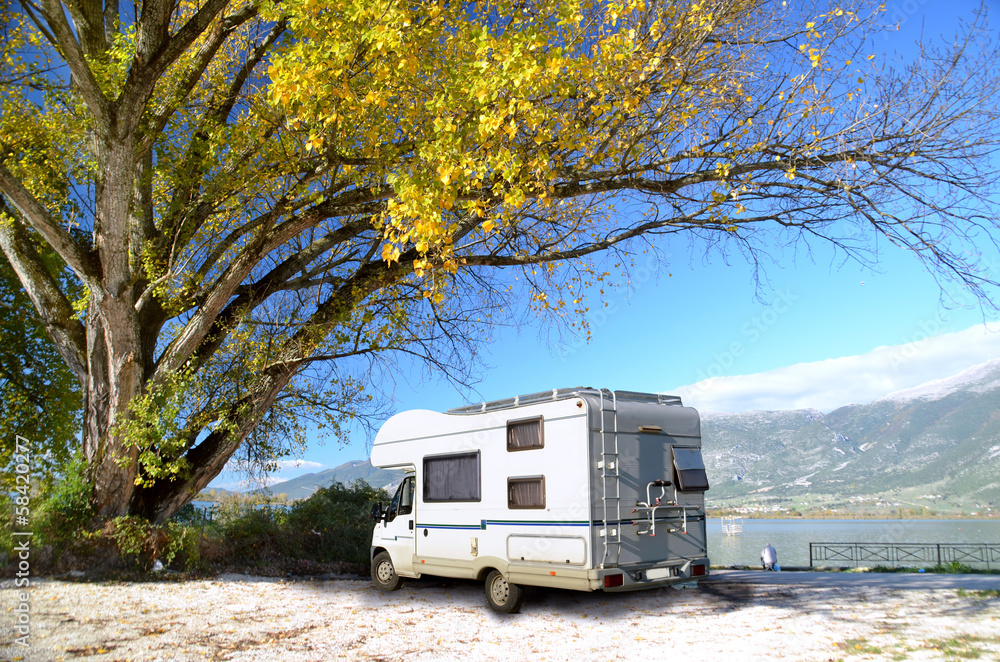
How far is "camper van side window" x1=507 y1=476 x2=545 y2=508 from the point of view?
907cm

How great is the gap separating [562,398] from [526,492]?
1.51 metres

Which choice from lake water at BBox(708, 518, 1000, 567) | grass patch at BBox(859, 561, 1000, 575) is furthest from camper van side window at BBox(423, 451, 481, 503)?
lake water at BBox(708, 518, 1000, 567)

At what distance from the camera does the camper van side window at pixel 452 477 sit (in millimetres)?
10102

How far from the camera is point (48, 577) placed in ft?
36.7

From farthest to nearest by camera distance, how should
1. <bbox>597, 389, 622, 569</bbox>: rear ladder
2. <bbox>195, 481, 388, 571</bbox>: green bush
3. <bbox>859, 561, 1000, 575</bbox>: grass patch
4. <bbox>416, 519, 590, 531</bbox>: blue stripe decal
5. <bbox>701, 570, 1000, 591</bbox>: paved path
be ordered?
<bbox>859, 561, 1000, 575</bbox>: grass patch → <bbox>195, 481, 388, 571</bbox>: green bush → <bbox>701, 570, 1000, 591</bbox>: paved path → <bbox>416, 519, 590, 531</bbox>: blue stripe decal → <bbox>597, 389, 622, 569</bbox>: rear ladder

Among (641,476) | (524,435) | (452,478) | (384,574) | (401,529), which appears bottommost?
(384,574)

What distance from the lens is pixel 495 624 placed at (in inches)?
349

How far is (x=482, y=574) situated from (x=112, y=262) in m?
9.04

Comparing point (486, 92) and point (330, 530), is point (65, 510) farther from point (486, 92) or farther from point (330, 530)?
point (486, 92)

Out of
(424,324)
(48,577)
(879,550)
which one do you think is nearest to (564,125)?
(424,324)

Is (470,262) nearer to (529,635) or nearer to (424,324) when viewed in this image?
(424,324)

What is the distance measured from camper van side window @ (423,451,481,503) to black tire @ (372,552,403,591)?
1.97 meters

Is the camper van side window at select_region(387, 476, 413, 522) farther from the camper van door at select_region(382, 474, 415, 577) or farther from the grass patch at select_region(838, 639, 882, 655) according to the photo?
the grass patch at select_region(838, 639, 882, 655)

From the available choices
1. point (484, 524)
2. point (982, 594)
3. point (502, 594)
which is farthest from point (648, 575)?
point (982, 594)
